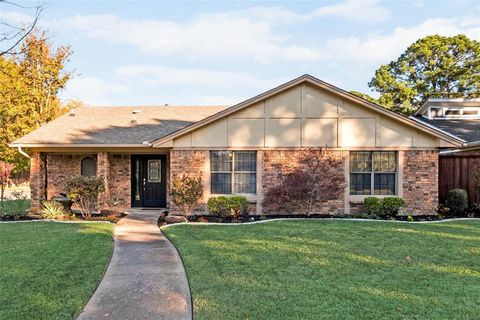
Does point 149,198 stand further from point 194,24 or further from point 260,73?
point 260,73

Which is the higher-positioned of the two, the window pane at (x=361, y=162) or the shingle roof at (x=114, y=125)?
the shingle roof at (x=114, y=125)

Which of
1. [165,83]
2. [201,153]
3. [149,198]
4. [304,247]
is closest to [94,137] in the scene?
[149,198]

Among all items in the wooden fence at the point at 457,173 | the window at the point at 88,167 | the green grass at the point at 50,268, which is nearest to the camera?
the green grass at the point at 50,268

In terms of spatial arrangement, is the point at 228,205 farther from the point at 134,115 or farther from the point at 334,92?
the point at 134,115

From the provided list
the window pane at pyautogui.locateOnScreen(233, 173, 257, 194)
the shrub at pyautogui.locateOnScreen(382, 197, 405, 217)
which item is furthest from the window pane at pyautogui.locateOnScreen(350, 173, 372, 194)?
the window pane at pyautogui.locateOnScreen(233, 173, 257, 194)

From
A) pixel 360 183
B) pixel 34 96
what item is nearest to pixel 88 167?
pixel 360 183

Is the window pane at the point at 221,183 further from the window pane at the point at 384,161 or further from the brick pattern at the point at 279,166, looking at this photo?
the window pane at the point at 384,161

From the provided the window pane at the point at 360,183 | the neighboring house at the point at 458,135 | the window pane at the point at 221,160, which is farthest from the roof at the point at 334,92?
the window pane at the point at 360,183

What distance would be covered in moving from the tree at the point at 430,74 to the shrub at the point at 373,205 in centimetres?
2106

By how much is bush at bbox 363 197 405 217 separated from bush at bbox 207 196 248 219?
424cm

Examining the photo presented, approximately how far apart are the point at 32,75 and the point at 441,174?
24.6m

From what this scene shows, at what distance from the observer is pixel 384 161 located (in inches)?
472

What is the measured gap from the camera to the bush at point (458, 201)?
1190 cm

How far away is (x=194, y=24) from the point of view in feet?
46.4
